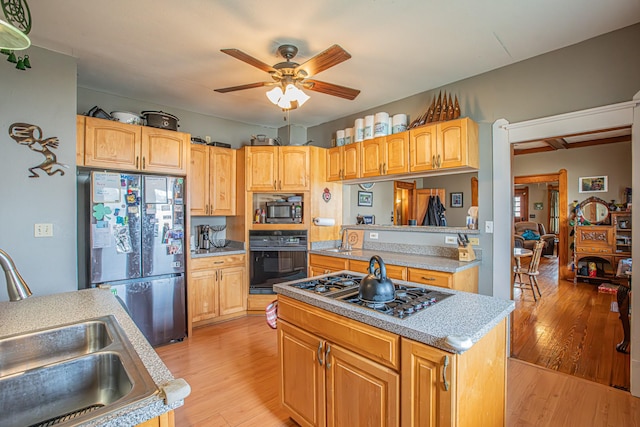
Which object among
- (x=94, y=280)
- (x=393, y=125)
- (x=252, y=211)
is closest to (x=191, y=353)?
(x=94, y=280)

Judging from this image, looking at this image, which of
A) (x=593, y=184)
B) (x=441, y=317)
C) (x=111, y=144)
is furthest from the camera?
(x=593, y=184)

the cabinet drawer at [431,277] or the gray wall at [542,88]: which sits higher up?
A: the gray wall at [542,88]

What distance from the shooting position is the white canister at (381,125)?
3482 mm

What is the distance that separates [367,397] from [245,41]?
251 centimetres

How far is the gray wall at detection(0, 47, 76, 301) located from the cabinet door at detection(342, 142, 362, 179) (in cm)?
273

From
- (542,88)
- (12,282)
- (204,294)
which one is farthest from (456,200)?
(12,282)

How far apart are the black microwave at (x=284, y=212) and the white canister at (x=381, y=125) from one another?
137 centimetres

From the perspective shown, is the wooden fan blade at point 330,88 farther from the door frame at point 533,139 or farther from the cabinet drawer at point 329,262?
the cabinet drawer at point 329,262

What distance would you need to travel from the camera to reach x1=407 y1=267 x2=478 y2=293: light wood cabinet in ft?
8.79

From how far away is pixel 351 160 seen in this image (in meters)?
3.82

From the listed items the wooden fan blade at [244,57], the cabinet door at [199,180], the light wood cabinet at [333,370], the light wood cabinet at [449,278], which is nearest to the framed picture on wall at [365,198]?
the light wood cabinet at [449,278]

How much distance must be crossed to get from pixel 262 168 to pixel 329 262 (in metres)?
1.49

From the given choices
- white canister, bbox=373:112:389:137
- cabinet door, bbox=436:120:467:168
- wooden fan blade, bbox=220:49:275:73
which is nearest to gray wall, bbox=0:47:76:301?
wooden fan blade, bbox=220:49:275:73

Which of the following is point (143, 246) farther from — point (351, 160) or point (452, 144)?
point (452, 144)
